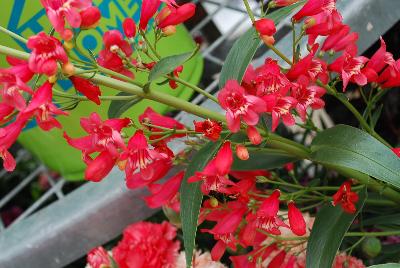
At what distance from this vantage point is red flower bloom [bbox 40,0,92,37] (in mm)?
397

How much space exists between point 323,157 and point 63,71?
202 millimetres

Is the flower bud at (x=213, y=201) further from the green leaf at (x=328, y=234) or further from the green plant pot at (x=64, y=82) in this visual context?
the green plant pot at (x=64, y=82)

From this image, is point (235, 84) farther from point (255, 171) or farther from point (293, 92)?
point (255, 171)

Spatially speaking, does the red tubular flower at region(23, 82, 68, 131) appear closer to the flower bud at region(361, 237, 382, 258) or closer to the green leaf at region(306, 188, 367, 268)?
the green leaf at region(306, 188, 367, 268)

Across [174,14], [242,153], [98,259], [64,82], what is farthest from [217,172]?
[64,82]

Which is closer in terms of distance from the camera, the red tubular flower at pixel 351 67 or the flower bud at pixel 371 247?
the red tubular flower at pixel 351 67

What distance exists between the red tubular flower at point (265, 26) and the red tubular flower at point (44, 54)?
0.47 ft

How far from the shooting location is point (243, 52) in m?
0.50

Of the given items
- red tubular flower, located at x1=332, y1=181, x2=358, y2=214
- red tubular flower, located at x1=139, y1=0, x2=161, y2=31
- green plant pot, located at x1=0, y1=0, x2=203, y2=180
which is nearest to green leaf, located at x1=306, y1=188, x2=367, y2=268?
red tubular flower, located at x1=332, y1=181, x2=358, y2=214

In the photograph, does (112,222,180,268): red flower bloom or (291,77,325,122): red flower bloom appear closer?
(291,77,325,122): red flower bloom

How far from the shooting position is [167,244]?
67cm

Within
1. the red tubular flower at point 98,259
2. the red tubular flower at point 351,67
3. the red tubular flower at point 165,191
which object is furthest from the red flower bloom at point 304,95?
the red tubular flower at point 98,259

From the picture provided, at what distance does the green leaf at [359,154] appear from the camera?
449mm

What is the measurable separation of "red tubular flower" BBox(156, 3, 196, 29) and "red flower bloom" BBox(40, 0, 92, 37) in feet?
0.30
